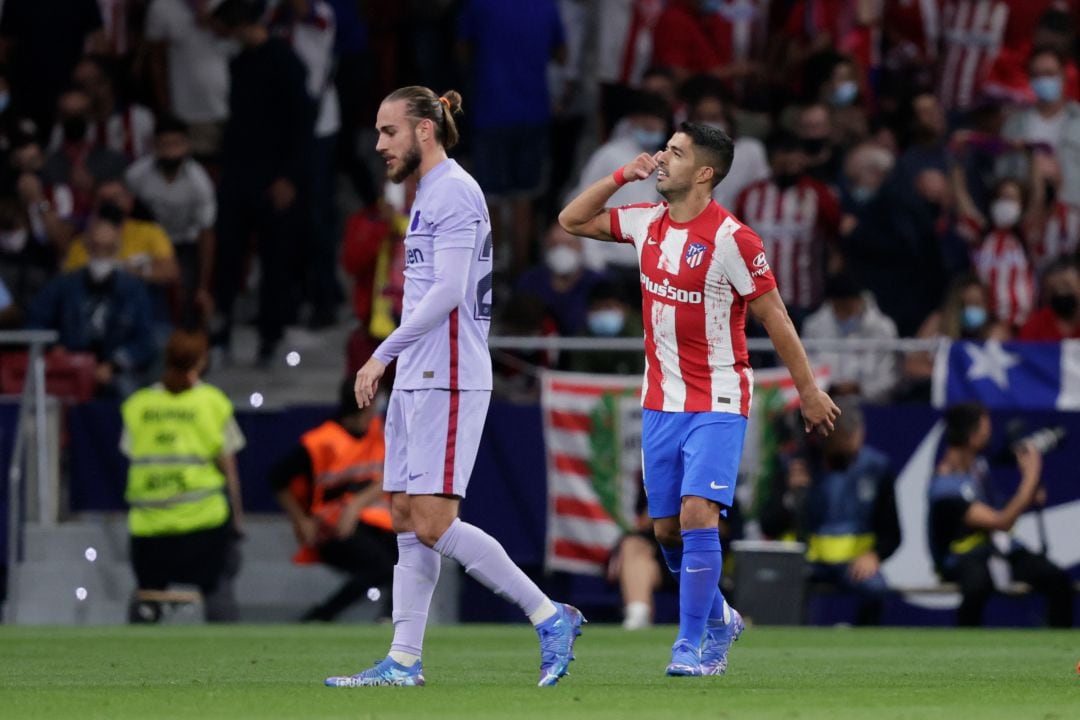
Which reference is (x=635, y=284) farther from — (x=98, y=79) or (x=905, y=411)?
(x=98, y=79)

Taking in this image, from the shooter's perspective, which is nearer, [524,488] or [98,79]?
[524,488]

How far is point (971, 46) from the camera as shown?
21.6 m

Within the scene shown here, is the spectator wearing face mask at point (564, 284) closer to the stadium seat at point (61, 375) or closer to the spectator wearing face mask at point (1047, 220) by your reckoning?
the stadium seat at point (61, 375)

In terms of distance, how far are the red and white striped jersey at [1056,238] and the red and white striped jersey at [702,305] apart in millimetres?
9549

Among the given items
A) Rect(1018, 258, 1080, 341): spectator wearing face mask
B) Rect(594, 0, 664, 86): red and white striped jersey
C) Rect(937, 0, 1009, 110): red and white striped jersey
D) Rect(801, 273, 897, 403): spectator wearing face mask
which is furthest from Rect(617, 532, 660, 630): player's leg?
Rect(937, 0, 1009, 110): red and white striped jersey

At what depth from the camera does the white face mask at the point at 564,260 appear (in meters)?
18.2

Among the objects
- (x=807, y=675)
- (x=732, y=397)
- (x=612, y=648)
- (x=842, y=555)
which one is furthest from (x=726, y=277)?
(x=842, y=555)

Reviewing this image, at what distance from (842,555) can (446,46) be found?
6802mm

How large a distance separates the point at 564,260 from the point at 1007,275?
11.3ft

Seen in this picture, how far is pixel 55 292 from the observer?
1747 cm

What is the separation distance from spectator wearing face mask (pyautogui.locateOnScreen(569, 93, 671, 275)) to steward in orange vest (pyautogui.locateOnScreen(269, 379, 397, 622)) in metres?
2.92

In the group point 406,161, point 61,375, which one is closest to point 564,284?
point 61,375

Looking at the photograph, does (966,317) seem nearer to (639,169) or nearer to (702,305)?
(702,305)

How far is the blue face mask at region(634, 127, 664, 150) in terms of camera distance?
18.5m
